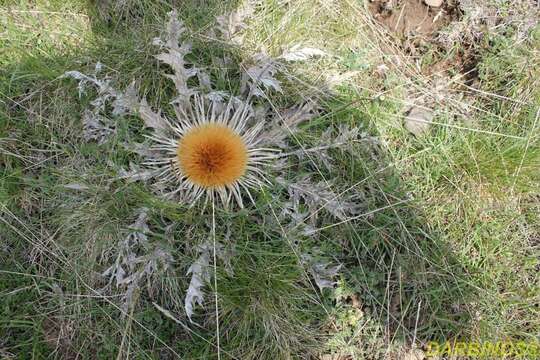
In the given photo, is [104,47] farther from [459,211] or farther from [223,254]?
[459,211]

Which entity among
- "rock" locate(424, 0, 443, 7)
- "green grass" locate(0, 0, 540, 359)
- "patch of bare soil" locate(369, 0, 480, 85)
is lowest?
"green grass" locate(0, 0, 540, 359)

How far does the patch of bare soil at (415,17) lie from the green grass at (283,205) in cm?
14

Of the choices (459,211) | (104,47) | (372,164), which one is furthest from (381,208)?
(104,47)

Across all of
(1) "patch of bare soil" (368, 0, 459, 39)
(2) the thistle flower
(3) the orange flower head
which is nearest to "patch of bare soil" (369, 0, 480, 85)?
(1) "patch of bare soil" (368, 0, 459, 39)

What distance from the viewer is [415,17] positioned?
265 centimetres

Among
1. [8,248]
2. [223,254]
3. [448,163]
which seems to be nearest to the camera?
[223,254]

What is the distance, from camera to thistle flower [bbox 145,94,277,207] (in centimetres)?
208

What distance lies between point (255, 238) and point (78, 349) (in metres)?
0.99

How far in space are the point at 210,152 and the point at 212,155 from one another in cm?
2

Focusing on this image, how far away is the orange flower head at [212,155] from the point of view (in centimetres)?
206

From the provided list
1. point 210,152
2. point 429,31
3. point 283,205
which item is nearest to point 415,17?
point 429,31

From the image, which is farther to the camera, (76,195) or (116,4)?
→ (116,4)

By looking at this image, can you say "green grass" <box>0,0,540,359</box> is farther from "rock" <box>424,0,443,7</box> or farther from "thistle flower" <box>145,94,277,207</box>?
"rock" <box>424,0,443,7</box>

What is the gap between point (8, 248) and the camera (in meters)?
2.29
